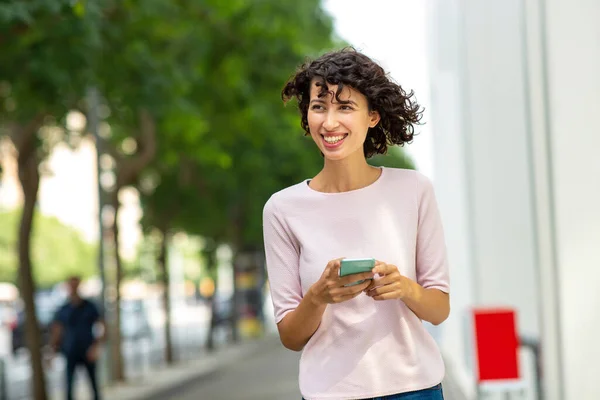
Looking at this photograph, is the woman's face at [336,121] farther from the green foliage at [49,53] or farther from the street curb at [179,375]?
the street curb at [179,375]

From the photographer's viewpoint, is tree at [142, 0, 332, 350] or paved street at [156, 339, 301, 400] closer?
tree at [142, 0, 332, 350]

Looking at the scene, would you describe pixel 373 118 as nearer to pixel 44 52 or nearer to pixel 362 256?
pixel 362 256

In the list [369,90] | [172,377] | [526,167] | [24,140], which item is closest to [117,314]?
[172,377]

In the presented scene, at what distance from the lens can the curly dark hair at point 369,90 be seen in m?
3.16

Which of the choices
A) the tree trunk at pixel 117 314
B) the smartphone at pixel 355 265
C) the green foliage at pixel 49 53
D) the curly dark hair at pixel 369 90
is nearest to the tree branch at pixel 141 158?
the tree trunk at pixel 117 314

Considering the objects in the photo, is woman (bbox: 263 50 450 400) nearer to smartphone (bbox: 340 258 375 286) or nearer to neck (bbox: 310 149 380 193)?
neck (bbox: 310 149 380 193)

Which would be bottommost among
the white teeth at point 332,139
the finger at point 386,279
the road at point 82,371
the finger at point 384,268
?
the road at point 82,371

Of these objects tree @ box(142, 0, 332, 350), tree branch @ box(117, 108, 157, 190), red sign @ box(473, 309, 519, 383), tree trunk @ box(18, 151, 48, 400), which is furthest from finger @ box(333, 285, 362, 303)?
tree branch @ box(117, 108, 157, 190)

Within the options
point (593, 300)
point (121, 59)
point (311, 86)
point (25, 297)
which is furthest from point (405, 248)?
point (25, 297)

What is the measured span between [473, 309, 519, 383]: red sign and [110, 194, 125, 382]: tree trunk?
15.6m

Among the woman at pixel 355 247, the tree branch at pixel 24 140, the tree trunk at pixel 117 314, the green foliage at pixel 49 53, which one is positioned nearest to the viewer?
the woman at pixel 355 247

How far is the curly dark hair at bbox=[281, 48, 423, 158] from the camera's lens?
10.4 ft

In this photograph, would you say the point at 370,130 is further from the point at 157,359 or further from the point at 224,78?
the point at 157,359

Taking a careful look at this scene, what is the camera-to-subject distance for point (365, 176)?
3.21 m
